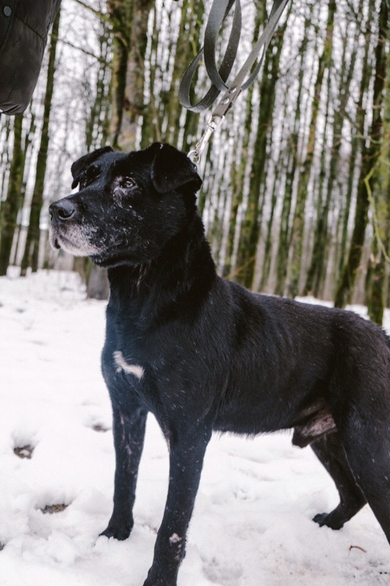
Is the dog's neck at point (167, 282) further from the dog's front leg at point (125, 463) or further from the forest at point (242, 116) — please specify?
the forest at point (242, 116)

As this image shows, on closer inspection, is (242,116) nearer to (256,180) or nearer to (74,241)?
(256,180)

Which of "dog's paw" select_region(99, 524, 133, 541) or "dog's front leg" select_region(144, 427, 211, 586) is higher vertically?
"dog's front leg" select_region(144, 427, 211, 586)

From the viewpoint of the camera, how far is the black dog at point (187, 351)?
2385mm

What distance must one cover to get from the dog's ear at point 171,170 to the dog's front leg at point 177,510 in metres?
1.20

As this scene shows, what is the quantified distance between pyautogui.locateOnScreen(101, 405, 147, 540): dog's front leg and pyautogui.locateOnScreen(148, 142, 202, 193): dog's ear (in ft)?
3.99

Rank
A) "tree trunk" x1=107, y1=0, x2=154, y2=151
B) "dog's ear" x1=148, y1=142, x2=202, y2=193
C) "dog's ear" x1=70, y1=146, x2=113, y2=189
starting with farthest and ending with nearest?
"tree trunk" x1=107, y1=0, x2=154, y2=151 < "dog's ear" x1=70, y1=146, x2=113, y2=189 < "dog's ear" x1=148, y1=142, x2=202, y2=193

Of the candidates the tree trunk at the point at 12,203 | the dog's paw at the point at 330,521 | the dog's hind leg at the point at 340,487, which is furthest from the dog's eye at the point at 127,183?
the tree trunk at the point at 12,203

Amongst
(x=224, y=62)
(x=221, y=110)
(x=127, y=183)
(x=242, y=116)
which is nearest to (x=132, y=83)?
(x=224, y=62)

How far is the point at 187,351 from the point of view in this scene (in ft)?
7.95

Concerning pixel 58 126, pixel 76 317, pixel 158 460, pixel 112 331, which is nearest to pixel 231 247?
pixel 76 317

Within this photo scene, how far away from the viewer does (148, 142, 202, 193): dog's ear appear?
2463mm

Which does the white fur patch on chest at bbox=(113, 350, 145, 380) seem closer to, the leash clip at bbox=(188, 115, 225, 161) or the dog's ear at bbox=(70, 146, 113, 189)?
the dog's ear at bbox=(70, 146, 113, 189)

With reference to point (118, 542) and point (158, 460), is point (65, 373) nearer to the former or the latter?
point (158, 460)

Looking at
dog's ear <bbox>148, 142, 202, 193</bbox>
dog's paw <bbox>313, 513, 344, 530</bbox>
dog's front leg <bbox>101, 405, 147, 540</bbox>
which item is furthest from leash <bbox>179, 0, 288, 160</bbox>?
dog's paw <bbox>313, 513, 344, 530</bbox>
